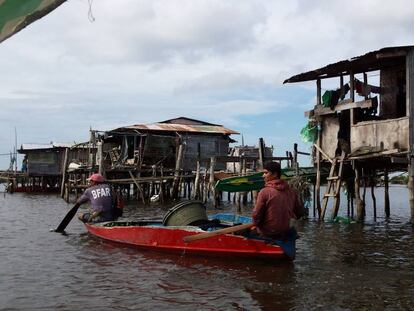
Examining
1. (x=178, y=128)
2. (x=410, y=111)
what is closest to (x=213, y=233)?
(x=410, y=111)

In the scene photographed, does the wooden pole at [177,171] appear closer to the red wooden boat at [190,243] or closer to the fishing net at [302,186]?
the fishing net at [302,186]

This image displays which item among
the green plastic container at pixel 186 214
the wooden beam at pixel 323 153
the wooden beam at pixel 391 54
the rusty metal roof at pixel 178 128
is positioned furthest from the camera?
the rusty metal roof at pixel 178 128

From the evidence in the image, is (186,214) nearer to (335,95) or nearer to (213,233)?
(213,233)

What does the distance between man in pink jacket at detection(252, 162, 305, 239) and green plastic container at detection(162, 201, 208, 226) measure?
95.7 inches

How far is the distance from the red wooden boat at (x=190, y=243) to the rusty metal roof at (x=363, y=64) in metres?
7.25

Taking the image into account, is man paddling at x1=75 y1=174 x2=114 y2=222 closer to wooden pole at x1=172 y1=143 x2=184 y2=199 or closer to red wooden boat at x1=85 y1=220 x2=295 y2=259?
red wooden boat at x1=85 y1=220 x2=295 y2=259

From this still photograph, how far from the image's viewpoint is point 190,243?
10320mm

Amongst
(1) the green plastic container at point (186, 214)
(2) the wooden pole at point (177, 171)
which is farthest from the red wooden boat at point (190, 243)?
(2) the wooden pole at point (177, 171)

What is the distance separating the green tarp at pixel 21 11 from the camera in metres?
2.62

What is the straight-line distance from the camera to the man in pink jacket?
8664 millimetres

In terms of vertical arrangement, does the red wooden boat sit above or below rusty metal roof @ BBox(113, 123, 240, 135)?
below

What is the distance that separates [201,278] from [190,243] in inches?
67.6

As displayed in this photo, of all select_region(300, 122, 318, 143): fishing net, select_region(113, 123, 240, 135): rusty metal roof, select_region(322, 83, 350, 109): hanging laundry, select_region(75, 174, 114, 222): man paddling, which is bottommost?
select_region(75, 174, 114, 222): man paddling

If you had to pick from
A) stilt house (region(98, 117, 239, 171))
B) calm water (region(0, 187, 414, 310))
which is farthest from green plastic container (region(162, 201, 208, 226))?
stilt house (region(98, 117, 239, 171))
